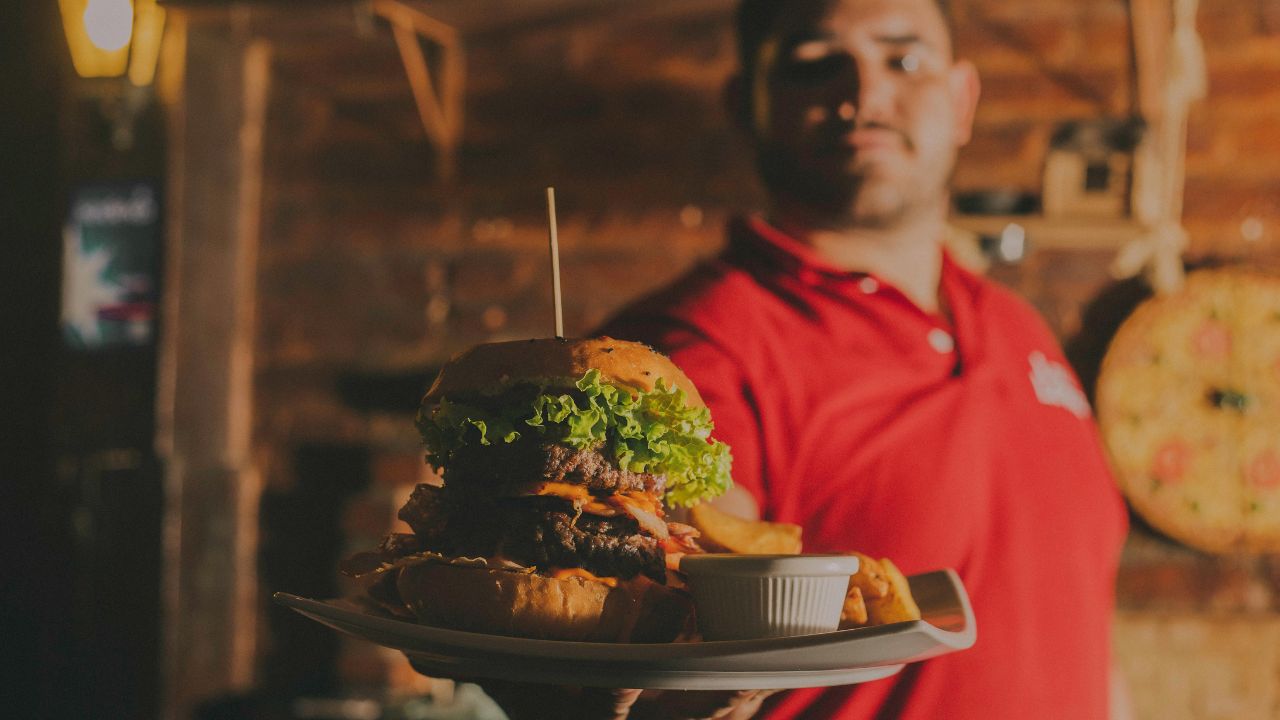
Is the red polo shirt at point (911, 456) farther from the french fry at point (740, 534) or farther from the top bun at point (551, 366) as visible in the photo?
the top bun at point (551, 366)

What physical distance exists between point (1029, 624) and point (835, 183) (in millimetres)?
804

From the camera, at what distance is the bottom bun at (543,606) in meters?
1.24

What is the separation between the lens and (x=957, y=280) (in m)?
2.17

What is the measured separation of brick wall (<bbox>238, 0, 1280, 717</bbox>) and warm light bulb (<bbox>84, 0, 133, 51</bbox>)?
462 mm

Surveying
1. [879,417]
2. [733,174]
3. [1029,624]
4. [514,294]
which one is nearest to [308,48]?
[514,294]

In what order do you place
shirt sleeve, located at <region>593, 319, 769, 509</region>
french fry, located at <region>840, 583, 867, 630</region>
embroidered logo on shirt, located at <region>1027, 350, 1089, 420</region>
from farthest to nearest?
embroidered logo on shirt, located at <region>1027, 350, 1089, 420</region>, shirt sleeve, located at <region>593, 319, 769, 509</region>, french fry, located at <region>840, 583, 867, 630</region>

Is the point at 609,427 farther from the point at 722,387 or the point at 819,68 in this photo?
the point at 819,68

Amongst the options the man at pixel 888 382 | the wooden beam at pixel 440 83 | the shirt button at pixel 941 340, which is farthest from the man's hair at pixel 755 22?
the wooden beam at pixel 440 83

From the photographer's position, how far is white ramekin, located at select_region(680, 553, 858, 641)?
3.96 feet

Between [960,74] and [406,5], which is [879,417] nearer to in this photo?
[960,74]

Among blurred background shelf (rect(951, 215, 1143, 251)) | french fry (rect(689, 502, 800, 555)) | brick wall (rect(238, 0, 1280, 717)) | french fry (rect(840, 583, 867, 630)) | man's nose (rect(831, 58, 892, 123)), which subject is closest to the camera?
french fry (rect(840, 583, 867, 630))

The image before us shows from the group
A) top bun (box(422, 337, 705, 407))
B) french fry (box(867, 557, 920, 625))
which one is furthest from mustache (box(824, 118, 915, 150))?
french fry (box(867, 557, 920, 625))

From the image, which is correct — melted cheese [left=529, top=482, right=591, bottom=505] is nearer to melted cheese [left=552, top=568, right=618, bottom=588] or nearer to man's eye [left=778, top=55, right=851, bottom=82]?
melted cheese [left=552, top=568, right=618, bottom=588]

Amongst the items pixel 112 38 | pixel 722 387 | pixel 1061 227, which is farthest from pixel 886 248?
pixel 112 38
